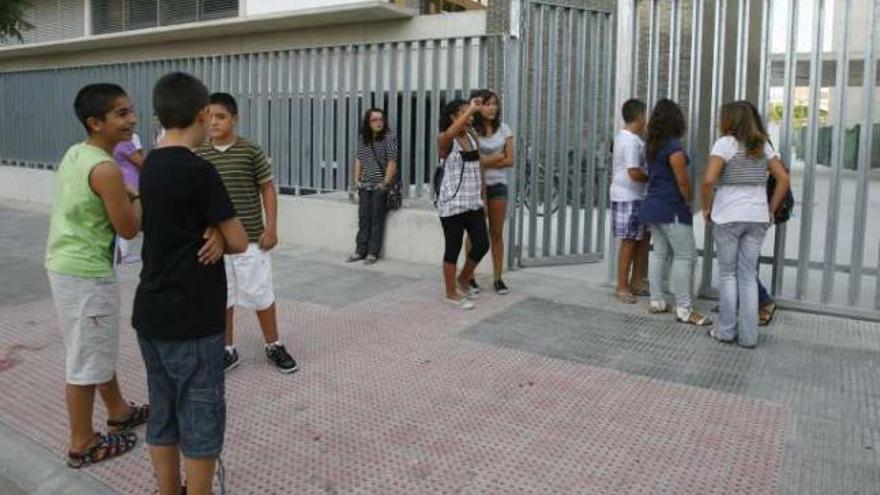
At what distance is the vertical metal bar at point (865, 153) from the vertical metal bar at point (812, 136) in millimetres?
302

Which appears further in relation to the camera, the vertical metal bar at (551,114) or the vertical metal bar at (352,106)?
the vertical metal bar at (352,106)

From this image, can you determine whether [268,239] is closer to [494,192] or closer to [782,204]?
[494,192]

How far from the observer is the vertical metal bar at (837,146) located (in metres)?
5.80

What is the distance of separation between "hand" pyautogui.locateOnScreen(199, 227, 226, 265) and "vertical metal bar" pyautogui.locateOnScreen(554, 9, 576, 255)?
5389 millimetres

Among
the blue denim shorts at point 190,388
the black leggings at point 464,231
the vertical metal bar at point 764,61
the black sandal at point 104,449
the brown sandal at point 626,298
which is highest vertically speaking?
the vertical metal bar at point 764,61

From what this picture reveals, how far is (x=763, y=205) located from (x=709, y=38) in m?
1.93

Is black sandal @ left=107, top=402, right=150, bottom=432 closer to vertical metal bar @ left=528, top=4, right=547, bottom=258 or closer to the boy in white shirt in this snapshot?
the boy in white shirt

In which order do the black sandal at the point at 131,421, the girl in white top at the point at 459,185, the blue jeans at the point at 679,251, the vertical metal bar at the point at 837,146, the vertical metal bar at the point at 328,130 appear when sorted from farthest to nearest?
the vertical metal bar at the point at 328,130
the girl in white top at the point at 459,185
the blue jeans at the point at 679,251
the vertical metal bar at the point at 837,146
the black sandal at the point at 131,421

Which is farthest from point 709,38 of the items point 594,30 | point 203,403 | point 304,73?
point 203,403

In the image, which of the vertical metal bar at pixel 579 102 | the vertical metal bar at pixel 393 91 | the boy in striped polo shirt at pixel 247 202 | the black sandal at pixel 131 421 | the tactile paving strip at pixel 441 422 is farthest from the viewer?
the vertical metal bar at pixel 393 91

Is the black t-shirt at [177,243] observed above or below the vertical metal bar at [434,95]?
below

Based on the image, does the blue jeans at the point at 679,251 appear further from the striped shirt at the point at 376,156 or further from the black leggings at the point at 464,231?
the striped shirt at the point at 376,156

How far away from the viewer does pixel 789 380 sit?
15.8 feet

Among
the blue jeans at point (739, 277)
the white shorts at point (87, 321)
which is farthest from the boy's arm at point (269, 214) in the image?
the blue jeans at point (739, 277)
